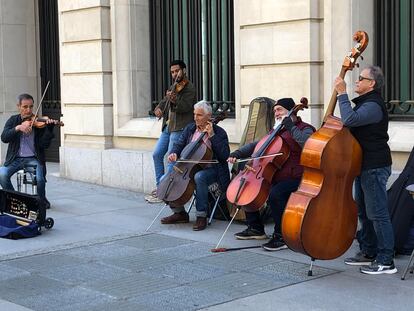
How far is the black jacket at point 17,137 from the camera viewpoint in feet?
31.1

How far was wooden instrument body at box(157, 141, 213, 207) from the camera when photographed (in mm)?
8516

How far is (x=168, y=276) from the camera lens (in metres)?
6.74

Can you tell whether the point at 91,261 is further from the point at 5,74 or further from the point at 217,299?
the point at 5,74

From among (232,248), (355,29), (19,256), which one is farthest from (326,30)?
(19,256)

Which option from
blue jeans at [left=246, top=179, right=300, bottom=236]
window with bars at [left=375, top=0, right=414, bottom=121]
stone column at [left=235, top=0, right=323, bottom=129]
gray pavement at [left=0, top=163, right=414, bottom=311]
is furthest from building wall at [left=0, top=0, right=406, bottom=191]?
gray pavement at [left=0, top=163, right=414, bottom=311]

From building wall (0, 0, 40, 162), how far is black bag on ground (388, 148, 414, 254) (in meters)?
9.56

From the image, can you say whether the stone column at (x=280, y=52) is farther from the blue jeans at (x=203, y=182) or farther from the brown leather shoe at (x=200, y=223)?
the brown leather shoe at (x=200, y=223)

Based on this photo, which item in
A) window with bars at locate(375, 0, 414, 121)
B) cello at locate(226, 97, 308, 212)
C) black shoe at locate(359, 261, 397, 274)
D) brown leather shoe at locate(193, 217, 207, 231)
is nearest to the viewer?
black shoe at locate(359, 261, 397, 274)

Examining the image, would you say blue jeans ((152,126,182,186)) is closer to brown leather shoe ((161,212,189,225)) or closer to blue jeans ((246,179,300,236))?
brown leather shoe ((161,212,189,225))

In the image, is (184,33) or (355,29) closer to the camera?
(355,29)

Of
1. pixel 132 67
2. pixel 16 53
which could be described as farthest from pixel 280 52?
pixel 16 53

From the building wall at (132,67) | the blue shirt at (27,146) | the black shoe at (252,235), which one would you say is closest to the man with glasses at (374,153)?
the black shoe at (252,235)

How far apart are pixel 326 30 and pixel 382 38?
650mm

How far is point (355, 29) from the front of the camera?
349 inches
